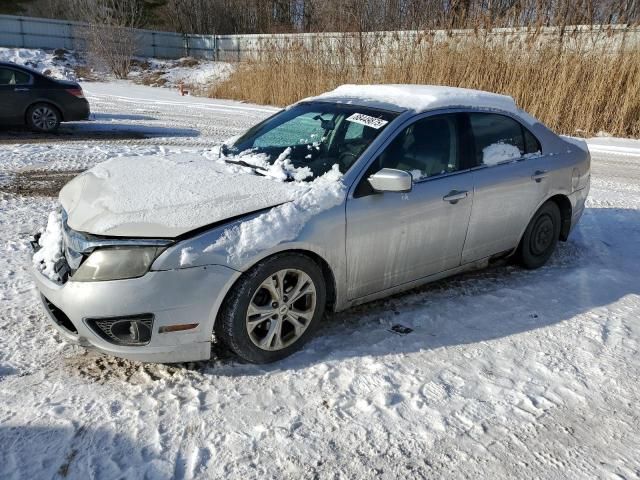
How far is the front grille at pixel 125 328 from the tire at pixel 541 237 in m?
3.36

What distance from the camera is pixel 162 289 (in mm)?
2758

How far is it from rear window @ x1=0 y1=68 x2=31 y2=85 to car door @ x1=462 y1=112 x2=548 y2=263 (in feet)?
34.0

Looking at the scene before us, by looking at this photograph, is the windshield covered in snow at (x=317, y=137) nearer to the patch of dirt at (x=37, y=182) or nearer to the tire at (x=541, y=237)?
the tire at (x=541, y=237)

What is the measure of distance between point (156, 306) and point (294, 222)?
91 centimetres

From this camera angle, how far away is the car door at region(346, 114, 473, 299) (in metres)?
3.45

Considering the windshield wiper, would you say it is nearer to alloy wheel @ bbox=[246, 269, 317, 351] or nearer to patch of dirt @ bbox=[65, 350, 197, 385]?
alloy wheel @ bbox=[246, 269, 317, 351]

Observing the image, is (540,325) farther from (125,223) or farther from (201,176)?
(125,223)

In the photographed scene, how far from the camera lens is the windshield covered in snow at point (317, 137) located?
12.1 feet

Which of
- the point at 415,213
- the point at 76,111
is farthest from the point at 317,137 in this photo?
the point at 76,111

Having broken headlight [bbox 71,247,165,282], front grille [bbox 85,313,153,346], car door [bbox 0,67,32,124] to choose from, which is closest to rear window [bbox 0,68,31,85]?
car door [bbox 0,67,32,124]

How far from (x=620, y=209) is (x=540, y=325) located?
3.85 meters

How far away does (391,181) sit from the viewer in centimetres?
338

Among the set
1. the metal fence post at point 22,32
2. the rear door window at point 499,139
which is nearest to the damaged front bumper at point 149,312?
the rear door window at point 499,139

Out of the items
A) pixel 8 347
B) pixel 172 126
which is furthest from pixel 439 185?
pixel 172 126
